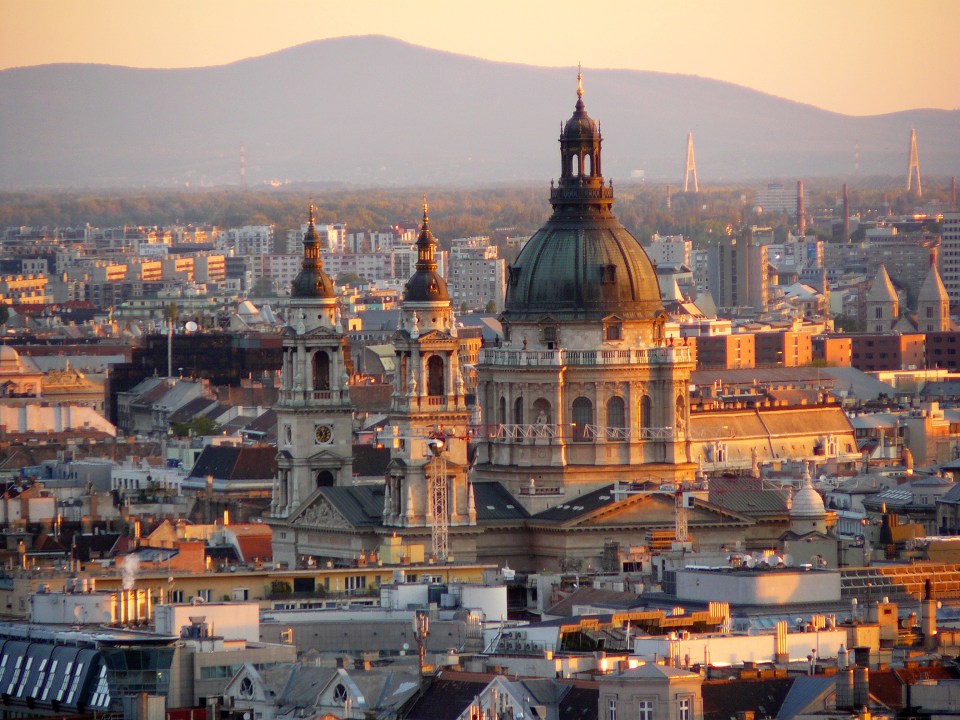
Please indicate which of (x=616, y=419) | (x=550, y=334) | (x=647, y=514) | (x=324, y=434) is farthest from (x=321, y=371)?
(x=647, y=514)

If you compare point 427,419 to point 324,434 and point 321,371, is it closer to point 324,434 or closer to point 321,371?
point 324,434

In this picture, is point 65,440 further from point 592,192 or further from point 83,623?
point 83,623

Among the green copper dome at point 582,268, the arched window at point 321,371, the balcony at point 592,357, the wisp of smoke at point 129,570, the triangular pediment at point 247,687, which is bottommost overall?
the wisp of smoke at point 129,570

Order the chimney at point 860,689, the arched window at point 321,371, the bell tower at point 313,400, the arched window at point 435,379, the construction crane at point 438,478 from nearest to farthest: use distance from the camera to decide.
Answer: the chimney at point 860,689
the construction crane at point 438,478
the arched window at point 435,379
the bell tower at point 313,400
the arched window at point 321,371

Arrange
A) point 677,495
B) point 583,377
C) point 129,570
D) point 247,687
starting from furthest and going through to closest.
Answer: point 583,377 → point 677,495 → point 129,570 → point 247,687

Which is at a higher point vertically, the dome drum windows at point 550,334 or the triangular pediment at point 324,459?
the dome drum windows at point 550,334

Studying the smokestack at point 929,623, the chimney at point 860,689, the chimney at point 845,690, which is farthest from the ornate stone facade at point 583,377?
the chimney at point 860,689

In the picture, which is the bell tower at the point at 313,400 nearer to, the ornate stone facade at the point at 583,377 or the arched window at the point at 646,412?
the ornate stone facade at the point at 583,377

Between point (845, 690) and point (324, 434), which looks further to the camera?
point (324, 434)

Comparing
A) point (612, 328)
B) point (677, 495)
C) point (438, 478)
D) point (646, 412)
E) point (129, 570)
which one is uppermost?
point (612, 328)
